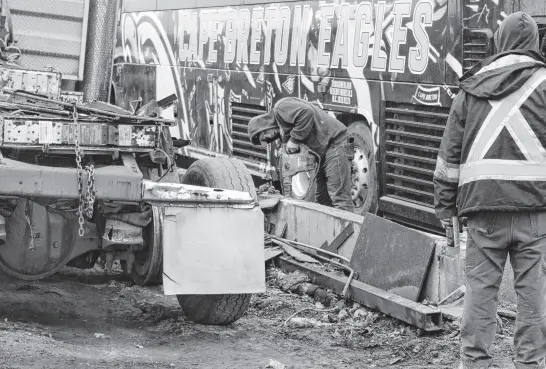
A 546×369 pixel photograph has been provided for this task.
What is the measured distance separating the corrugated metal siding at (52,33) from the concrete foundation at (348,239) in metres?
2.10

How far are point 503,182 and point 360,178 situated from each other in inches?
217

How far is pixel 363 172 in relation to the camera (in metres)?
10.4

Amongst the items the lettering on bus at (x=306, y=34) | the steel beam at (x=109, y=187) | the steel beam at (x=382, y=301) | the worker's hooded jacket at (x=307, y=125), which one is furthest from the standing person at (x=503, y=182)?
the worker's hooded jacket at (x=307, y=125)

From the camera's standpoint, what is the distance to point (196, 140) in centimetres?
1396

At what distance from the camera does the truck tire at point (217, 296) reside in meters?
6.37

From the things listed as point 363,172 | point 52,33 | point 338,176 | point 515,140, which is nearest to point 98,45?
point 52,33

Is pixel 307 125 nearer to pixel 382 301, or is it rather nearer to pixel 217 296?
pixel 382 301

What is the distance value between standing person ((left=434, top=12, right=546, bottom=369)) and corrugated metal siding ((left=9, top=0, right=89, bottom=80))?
11.6 ft

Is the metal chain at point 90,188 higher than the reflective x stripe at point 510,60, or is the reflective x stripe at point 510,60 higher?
the reflective x stripe at point 510,60

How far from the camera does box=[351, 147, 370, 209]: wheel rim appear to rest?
10.3 metres

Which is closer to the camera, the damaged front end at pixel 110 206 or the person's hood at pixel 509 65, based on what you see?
the person's hood at pixel 509 65

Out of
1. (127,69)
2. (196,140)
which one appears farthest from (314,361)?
(127,69)

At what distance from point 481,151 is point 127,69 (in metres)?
11.6

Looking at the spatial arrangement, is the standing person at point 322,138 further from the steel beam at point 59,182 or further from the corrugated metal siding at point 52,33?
the steel beam at point 59,182
